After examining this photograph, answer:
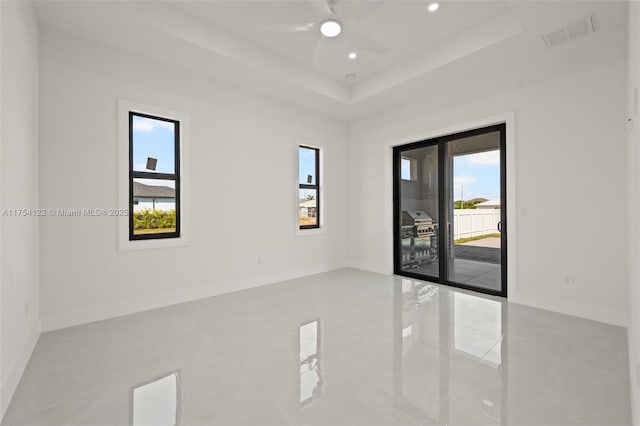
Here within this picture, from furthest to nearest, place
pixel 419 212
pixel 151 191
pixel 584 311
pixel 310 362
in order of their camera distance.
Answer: pixel 419 212
pixel 151 191
pixel 584 311
pixel 310 362

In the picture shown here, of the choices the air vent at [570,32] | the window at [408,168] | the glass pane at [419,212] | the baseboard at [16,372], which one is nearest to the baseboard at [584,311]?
the glass pane at [419,212]

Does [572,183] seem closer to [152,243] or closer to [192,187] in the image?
[192,187]

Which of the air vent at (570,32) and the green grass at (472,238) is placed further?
the green grass at (472,238)

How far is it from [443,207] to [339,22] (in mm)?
3071

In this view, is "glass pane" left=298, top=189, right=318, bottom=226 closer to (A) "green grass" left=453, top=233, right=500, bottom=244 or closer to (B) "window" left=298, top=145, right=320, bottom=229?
(B) "window" left=298, top=145, right=320, bottom=229

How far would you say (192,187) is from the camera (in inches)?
160

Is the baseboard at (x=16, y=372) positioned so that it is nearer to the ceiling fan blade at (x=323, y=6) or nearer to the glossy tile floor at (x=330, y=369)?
the glossy tile floor at (x=330, y=369)

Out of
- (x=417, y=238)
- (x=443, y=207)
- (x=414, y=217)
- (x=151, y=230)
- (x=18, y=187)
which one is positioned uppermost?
(x=18, y=187)

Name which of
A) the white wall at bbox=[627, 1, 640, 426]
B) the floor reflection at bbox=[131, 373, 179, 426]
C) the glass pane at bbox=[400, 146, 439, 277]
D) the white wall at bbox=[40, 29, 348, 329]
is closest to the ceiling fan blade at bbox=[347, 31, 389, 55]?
the white wall at bbox=[627, 1, 640, 426]

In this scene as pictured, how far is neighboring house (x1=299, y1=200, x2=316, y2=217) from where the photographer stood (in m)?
5.54

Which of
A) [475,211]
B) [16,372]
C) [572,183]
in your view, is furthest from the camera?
[475,211]

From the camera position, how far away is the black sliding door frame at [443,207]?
13.3 feet

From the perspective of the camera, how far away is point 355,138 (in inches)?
238

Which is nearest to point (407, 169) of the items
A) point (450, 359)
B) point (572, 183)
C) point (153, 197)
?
point (572, 183)
